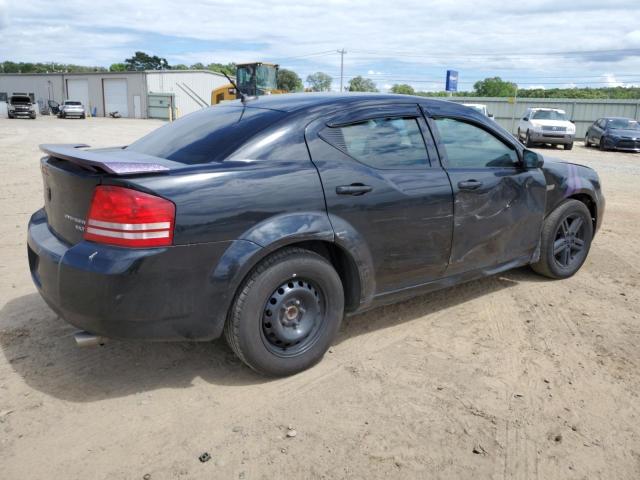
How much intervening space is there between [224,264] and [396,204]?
123 cm

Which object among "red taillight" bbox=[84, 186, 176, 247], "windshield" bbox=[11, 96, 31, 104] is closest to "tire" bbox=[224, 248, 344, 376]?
"red taillight" bbox=[84, 186, 176, 247]

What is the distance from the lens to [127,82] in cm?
5262

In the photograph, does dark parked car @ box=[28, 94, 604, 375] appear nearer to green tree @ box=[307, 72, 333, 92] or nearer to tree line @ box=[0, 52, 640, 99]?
tree line @ box=[0, 52, 640, 99]

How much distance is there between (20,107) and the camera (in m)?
42.8

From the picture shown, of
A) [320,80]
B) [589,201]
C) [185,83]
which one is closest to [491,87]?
[320,80]

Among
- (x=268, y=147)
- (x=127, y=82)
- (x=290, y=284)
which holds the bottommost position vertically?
(x=290, y=284)

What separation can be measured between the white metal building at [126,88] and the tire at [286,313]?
4759 centimetres

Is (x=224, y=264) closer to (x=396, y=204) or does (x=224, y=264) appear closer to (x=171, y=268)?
(x=171, y=268)

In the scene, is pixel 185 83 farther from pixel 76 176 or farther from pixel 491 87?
pixel 76 176

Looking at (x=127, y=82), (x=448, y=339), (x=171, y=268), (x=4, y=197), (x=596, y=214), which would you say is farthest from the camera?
(x=127, y=82)

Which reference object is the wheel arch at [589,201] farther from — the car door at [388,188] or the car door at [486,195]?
the car door at [388,188]

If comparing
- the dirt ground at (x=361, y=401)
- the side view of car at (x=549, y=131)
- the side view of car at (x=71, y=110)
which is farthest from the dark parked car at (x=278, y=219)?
the side view of car at (x=71, y=110)

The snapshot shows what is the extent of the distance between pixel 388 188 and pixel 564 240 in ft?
7.79

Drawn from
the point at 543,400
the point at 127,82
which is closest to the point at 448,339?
the point at 543,400
